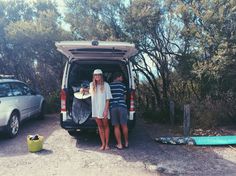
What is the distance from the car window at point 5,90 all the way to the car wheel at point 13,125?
1.82ft

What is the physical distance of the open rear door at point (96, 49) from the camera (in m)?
7.49

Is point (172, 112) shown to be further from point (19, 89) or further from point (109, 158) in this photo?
point (19, 89)

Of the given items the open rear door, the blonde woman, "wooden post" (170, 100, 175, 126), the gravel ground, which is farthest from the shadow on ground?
the open rear door

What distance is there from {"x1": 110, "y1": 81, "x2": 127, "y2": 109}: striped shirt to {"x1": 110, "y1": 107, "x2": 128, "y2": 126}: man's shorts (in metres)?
0.09

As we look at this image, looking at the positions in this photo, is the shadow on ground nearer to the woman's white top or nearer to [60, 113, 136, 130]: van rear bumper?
[60, 113, 136, 130]: van rear bumper

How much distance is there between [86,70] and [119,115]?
1896 millimetres

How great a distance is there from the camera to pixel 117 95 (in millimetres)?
7633

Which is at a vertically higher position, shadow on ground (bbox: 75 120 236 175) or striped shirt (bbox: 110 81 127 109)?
striped shirt (bbox: 110 81 127 109)

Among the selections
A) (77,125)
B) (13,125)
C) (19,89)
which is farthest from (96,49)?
(19,89)

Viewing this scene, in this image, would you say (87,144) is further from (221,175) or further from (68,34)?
(68,34)

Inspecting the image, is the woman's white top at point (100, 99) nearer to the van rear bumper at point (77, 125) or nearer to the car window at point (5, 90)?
the van rear bumper at point (77, 125)

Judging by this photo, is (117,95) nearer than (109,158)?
No

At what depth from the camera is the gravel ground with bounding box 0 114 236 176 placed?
6.15 m

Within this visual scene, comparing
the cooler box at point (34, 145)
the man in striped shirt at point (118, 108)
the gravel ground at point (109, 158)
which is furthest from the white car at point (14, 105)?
the man in striped shirt at point (118, 108)
